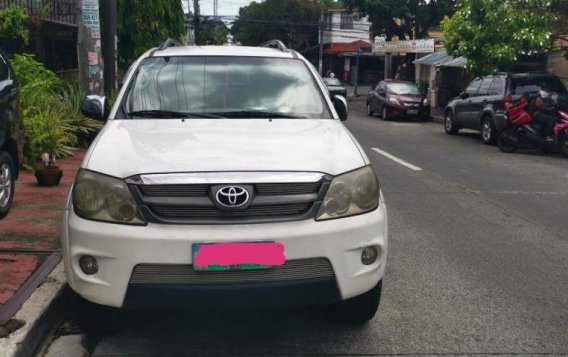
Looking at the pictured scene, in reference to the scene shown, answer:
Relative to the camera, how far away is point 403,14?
33688mm

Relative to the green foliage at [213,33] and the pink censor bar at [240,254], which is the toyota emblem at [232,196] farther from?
the green foliage at [213,33]

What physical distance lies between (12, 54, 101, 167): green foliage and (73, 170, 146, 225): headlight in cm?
583

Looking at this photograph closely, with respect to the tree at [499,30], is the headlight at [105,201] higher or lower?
lower

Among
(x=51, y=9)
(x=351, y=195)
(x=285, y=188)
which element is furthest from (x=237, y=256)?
(x=51, y=9)

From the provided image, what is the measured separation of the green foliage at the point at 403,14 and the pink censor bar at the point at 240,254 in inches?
1215

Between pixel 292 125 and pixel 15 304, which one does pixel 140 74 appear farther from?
pixel 15 304

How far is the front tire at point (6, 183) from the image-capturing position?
6129 mm

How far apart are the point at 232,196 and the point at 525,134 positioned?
11.9 m

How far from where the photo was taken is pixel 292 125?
14.1 feet

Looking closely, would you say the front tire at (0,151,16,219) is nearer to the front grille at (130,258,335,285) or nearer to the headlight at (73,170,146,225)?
the headlight at (73,170,146,225)

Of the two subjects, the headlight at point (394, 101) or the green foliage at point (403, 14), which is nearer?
the headlight at point (394, 101)

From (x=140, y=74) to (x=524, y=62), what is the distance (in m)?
20.5

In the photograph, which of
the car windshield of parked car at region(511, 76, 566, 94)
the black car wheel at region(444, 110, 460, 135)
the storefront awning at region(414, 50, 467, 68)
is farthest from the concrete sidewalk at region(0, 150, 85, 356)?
the storefront awning at region(414, 50, 467, 68)

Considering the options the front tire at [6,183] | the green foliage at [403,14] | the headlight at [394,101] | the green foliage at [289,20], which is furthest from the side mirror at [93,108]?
the green foliage at [289,20]
